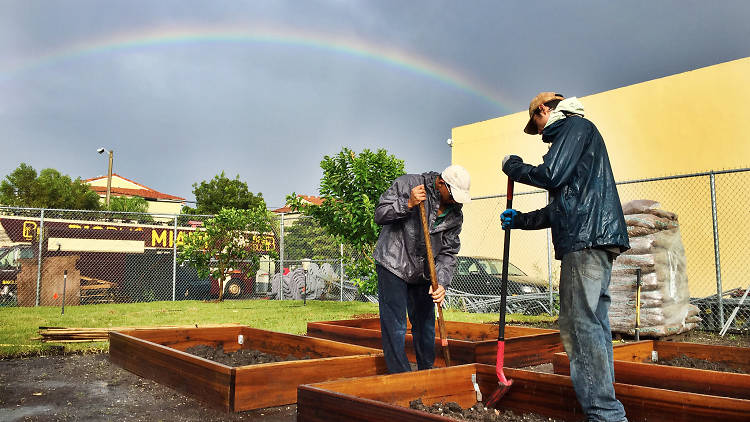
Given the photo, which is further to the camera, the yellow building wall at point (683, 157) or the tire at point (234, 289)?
the tire at point (234, 289)

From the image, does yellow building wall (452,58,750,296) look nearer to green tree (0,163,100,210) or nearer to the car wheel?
the car wheel

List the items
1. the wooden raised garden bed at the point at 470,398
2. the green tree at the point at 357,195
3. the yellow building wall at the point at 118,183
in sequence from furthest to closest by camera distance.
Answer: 1. the yellow building wall at the point at 118,183
2. the green tree at the point at 357,195
3. the wooden raised garden bed at the point at 470,398

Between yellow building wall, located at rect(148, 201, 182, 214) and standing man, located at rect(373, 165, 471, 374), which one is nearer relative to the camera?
standing man, located at rect(373, 165, 471, 374)

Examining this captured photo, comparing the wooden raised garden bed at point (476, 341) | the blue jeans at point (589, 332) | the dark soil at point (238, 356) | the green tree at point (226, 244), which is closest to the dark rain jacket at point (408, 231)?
the wooden raised garden bed at point (476, 341)

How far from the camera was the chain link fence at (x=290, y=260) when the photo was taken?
12.3m

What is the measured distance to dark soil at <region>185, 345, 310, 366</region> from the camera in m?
4.84

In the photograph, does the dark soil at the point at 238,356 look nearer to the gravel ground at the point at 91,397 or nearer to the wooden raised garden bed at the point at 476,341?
the gravel ground at the point at 91,397

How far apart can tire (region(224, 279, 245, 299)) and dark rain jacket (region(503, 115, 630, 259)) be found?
51.4 feet

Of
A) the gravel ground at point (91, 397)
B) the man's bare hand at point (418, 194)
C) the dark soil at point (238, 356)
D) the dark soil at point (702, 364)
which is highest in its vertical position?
the man's bare hand at point (418, 194)

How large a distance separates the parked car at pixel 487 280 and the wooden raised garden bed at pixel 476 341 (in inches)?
203

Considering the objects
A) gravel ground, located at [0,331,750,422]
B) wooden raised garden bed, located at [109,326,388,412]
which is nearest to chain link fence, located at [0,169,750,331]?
wooden raised garden bed, located at [109,326,388,412]

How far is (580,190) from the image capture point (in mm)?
2770

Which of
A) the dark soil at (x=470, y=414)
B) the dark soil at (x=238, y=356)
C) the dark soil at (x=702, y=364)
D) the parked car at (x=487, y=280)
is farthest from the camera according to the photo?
the parked car at (x=487, y=280)

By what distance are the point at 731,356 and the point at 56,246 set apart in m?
14.6
